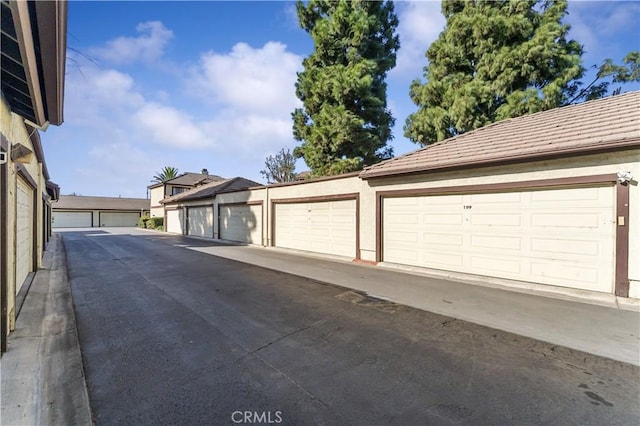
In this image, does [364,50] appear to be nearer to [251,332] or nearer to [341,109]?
[341,109]

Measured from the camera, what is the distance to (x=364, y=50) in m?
17.0

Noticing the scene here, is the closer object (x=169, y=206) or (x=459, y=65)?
(x=459, y=65)

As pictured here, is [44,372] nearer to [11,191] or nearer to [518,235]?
[11,191]

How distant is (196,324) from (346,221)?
756 cm

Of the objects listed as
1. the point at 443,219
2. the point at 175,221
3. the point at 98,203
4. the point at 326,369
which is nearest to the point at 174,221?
the point at 175,221

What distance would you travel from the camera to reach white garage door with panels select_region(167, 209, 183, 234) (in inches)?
1054

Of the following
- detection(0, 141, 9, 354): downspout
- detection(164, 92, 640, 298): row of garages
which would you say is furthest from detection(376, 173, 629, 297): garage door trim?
detection(0, 141, 9, 354): downspout

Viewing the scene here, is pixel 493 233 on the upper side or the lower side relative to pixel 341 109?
lower

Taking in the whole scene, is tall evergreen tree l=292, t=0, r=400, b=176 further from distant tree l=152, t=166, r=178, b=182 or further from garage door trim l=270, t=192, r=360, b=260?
distant tree l=152, t=166, r=178, b=182

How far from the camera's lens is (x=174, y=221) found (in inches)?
1112

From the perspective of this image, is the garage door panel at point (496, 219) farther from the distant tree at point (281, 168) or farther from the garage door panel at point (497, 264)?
the distant tree at point (281, 168)

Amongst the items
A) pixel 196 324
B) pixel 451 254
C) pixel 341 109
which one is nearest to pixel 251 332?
pixel 196 324

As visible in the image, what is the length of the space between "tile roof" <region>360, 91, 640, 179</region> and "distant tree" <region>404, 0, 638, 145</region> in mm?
5324

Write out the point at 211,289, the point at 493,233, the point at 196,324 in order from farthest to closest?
the point at 493,233
the point at 211,289
the point at 196,324
